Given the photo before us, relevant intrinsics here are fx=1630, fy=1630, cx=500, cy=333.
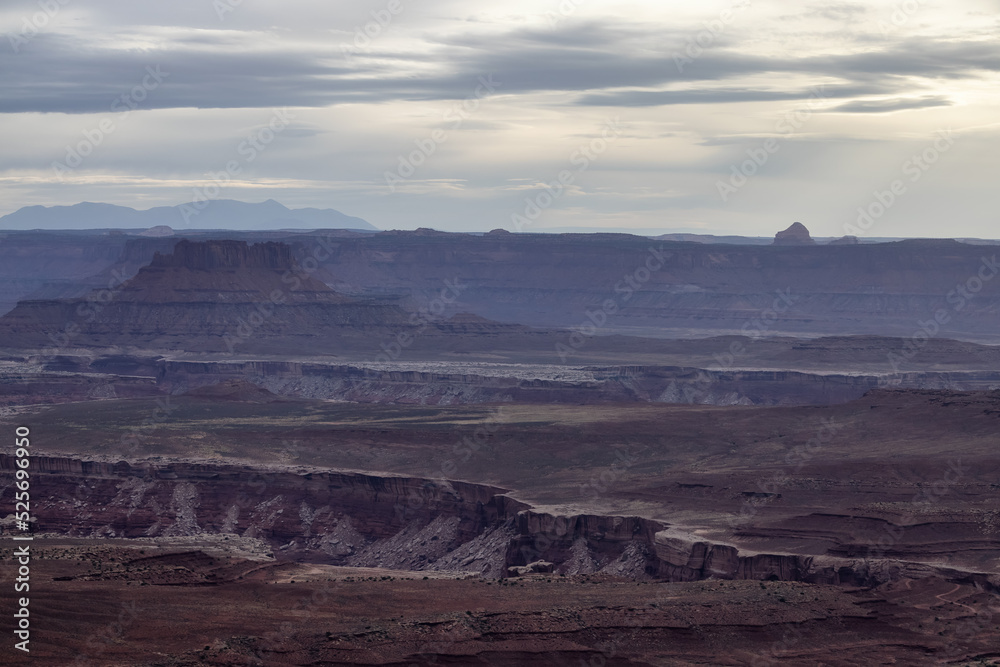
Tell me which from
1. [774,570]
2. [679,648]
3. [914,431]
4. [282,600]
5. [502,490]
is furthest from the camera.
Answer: [914,431]

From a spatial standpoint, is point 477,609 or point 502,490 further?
point 502,490

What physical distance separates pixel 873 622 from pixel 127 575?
2697 centimetres

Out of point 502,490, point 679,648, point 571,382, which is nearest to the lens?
point 679,648

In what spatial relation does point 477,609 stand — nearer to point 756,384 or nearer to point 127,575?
point 127,575

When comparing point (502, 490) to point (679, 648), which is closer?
point (679, 648)

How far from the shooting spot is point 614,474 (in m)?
93.4

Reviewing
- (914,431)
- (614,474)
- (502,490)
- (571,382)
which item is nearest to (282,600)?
(502,490)

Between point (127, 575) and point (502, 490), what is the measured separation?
107 ft

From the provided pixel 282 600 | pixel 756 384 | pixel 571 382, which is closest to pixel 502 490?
pixel 282 600

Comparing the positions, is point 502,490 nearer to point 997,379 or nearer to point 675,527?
point 675,527

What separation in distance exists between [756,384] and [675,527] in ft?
302

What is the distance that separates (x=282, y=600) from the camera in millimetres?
57844

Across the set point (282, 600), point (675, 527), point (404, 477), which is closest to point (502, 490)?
point (404, 477)

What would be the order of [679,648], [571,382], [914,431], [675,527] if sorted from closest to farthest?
[679,648] < [675,527] < [914,431] < [571,382]
